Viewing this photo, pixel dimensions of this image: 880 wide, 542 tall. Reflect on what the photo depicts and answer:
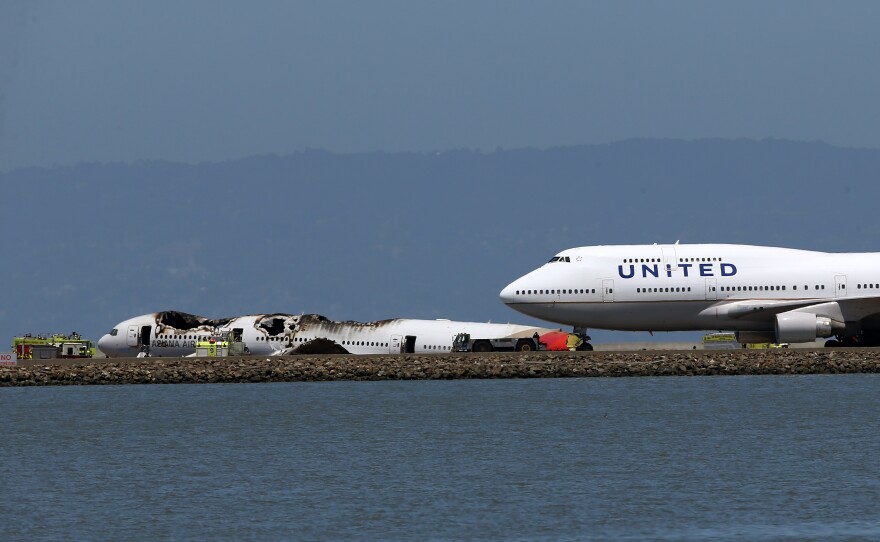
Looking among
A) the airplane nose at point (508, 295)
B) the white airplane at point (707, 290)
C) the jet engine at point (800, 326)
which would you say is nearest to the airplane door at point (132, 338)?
the airplane nose at point (508, 295)

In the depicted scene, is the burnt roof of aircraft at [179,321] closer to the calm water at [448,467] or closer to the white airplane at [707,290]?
the calm water at [448,467]

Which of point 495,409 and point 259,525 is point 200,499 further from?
point 495,409

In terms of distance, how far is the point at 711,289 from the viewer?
85.6m

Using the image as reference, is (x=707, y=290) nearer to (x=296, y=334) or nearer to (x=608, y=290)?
(x=608, y=290)

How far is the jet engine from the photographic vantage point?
3314 inches

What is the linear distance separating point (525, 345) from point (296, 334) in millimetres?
16820

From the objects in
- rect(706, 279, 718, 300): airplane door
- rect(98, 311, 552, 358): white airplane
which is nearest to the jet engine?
rect(706, 279, 718, 300): airplane door

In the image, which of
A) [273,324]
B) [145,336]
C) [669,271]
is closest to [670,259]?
[669,271]

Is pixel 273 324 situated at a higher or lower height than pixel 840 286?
higher

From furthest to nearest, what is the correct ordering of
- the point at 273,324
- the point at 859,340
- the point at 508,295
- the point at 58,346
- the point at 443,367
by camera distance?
1. the point at 58,346
2. the point at 273,324
3. the point at 859,340
4. the point at 443,367
5. the point at 508,295

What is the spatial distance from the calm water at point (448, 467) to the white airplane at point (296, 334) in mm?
13539

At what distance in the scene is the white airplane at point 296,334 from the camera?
99875 mm

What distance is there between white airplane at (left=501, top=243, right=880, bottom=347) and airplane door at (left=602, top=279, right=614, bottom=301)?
2.2 inches

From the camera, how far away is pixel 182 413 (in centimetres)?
7688
